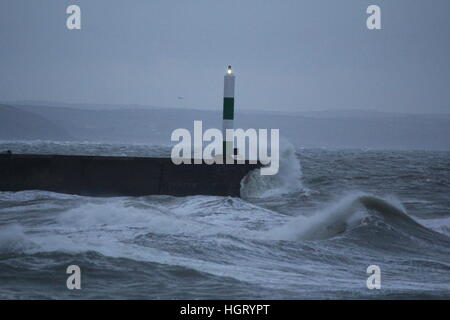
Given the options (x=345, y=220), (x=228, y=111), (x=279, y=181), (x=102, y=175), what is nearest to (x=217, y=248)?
(x=345, y=220)

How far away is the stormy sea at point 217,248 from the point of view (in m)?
6.20

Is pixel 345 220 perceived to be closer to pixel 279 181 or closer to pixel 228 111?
pixel 228 111

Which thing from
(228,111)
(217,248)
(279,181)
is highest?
(228,111)

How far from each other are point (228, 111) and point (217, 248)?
547 centimetres

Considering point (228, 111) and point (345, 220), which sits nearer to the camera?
point (345, 220)

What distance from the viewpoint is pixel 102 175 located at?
41.9 feet

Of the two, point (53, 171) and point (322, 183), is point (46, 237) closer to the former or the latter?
point (53, 171)

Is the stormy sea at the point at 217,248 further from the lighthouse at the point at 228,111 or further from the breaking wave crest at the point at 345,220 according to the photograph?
the lighthouse at the point at 228,111

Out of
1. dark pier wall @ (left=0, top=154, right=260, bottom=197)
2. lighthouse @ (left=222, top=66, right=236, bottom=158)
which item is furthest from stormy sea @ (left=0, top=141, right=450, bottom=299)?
lighthouse @ (left=222, top=66, right=236, bottom=158)

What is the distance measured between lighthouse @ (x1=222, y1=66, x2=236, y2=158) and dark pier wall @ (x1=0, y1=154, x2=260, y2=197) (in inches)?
22.4

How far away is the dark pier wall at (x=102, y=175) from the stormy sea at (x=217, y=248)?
0.31m

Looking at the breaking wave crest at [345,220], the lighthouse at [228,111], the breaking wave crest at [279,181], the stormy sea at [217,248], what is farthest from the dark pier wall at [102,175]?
the breaking wave crest at [345,220]

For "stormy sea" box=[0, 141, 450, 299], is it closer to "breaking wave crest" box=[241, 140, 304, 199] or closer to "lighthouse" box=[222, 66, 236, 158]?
"breaking wave crest" box=[241, 140, 304, 199]

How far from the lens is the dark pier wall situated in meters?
12.7
